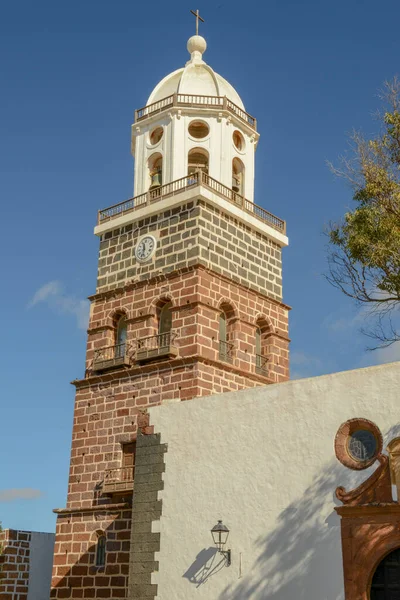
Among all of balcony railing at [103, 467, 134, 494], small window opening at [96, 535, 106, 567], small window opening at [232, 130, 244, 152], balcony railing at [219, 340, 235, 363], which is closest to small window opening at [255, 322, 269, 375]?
balcony railing at [219, 340, 235, 363]

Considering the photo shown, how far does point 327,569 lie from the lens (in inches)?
521

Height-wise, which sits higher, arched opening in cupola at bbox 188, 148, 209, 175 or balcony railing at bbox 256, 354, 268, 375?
arched opening in cupola at bbox 188, 148, 209, 175

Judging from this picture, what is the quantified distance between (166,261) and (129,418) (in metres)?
4.36

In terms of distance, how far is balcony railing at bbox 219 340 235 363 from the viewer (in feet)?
69.5

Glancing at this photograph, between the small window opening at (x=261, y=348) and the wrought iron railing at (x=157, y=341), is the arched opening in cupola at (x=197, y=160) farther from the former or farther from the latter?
the wrought iron railing at (x=157, y=341)

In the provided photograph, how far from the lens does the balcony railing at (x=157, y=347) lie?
20.5m

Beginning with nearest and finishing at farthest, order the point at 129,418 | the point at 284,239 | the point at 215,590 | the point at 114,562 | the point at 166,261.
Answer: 1. the point at 215,590
2. the point at 114,562
3. the point at 129,418
4. the point at 166,261
5. the point at 284,239

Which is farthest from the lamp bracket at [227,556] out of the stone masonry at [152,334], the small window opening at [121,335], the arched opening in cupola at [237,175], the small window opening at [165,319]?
the arched opening in cupola at [237,175]

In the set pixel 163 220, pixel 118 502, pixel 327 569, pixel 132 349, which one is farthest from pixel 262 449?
pixel 163 220

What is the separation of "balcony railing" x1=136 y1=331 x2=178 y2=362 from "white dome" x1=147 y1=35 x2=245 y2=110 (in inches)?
309

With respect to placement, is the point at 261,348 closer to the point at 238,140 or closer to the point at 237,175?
the point at 237,175

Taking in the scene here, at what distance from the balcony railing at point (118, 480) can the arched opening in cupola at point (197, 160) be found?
8868 mm

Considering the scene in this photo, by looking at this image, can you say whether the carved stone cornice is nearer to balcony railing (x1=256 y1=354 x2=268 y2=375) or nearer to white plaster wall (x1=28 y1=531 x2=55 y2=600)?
balcony railing (x1=256 y1=354 x2=268 y2=375)

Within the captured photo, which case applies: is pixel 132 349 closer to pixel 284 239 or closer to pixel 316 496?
pixel 284 239
